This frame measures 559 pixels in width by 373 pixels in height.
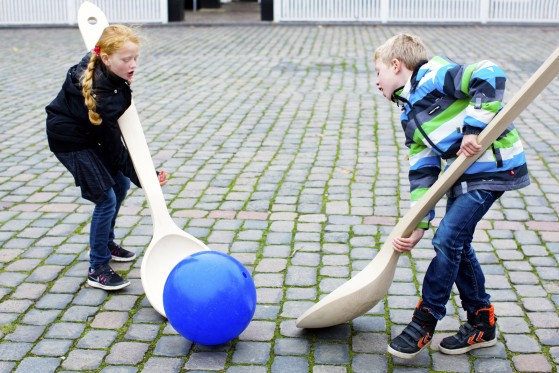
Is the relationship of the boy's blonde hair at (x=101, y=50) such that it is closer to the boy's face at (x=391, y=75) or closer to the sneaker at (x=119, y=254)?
the sneaker at (x=119, y=254)

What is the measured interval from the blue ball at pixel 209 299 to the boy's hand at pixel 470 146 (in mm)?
1100

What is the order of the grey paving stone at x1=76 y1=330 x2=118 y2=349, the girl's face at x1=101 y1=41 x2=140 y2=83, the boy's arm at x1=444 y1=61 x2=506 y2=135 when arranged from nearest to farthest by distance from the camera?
1. the boy's arm at x1=444 y1=61 x2=506 y2=135
2. the grey paving stone at x1=76 y1=330 x2=118 y2=349
3. the girl's face at x1=101 y1=41 x2=140 y2=83

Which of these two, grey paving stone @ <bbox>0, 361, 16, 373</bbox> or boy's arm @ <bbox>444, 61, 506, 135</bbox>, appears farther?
grey paving stone @ <bbox>0, 361, 16, 373</bbox>

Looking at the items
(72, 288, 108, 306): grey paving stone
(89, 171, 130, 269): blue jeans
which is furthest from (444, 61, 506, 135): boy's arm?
(72, 288, 108, 306): grey paving stone

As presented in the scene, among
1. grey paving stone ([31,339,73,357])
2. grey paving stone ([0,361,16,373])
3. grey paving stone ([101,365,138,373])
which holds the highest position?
grey paving stone ([0,361,16,373])

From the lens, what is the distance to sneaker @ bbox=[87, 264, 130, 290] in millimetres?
4156

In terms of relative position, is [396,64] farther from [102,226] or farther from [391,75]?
[102,226]

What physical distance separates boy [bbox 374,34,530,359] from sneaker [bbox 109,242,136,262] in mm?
1813

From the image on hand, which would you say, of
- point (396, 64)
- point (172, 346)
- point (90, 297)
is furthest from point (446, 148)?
point (90, 297)

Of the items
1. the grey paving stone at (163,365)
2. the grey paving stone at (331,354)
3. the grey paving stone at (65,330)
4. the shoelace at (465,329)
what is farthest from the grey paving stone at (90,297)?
the shoelace at (465,329)

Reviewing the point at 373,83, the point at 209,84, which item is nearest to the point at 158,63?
the point at 209,84

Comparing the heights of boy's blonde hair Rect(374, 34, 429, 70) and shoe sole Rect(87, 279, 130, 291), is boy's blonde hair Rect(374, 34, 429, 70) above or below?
above

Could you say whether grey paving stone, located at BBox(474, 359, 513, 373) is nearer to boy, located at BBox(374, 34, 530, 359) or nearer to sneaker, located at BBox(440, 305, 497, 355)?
sneaker, located at BBox(440, 305, 497, 355)

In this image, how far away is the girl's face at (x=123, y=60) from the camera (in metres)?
3.71
